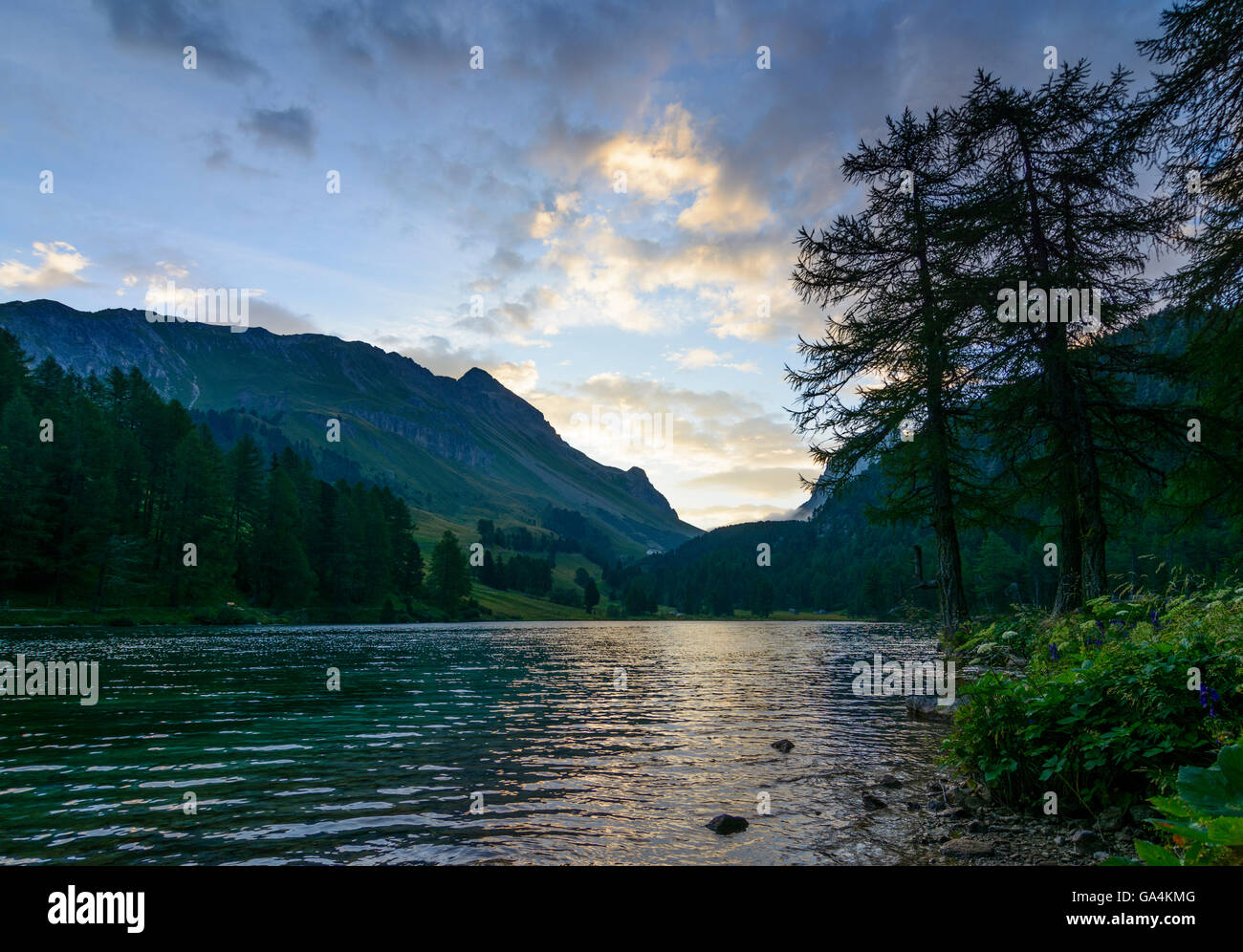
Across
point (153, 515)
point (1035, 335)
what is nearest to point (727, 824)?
point (1035, 335)

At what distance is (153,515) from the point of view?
94.7 m

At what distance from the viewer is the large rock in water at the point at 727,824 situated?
373 inches

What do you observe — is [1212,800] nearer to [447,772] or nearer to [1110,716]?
[1110,716]

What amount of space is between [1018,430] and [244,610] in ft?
299

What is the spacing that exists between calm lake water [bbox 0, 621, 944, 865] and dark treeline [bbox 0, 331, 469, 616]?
5668 centimetres

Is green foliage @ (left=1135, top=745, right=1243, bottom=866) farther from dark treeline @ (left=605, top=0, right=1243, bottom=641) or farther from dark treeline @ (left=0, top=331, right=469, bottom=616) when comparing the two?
dark treeline @ (left=0, top=331, right=469, bottom=616)

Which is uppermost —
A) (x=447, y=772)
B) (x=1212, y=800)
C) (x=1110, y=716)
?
(x=1212, y=800)

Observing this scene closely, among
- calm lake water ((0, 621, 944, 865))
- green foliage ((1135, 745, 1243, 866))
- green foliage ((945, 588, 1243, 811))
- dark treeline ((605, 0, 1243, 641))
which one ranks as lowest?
calm lake water ((0, 621, 944, 865))

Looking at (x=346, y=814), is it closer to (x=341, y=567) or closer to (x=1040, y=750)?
(x=1040, y=750)

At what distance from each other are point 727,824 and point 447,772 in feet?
20.9

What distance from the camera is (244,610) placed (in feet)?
281

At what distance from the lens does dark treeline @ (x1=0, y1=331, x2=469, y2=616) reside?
235 ft

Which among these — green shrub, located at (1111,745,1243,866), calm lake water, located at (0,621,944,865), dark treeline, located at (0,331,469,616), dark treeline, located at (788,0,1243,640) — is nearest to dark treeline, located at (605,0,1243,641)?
dark treeline, located at (788,0,1243,640)
